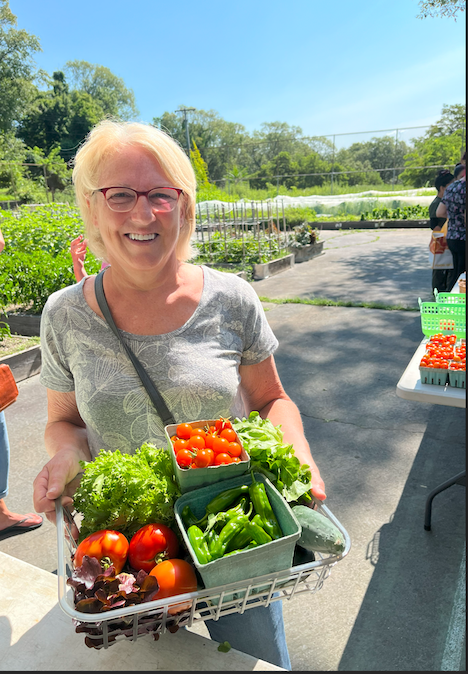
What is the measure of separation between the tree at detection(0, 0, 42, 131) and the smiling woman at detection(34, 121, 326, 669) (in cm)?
Answer: 5330

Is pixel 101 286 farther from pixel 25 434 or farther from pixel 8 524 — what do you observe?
pixel 25 434

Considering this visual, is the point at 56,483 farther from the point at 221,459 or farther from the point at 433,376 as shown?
the point at 433,376

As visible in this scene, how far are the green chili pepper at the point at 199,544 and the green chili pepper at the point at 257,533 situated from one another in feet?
0.34

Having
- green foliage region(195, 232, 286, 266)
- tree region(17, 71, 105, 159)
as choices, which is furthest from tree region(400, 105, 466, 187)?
tree region(17, 71, 105, 159)

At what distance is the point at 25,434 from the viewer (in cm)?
478

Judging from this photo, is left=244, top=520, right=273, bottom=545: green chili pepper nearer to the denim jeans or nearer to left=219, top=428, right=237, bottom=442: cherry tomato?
left=219, top=428, right=237, bottom=442: cherry tomato

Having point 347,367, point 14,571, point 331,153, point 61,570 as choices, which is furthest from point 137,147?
point 331,153

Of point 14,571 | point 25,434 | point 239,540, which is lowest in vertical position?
point 25,434

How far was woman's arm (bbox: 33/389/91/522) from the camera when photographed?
1386 millimetres

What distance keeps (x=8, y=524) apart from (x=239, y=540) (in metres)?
2.88

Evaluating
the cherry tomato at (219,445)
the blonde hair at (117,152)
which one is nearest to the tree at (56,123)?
the blonde hair at (117,152)

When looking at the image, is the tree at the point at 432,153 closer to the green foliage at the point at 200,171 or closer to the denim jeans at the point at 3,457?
the green foliage at the point at 200,171

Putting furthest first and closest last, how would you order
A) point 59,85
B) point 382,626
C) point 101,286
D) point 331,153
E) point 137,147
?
point 59,85, point 331,153, point 382,626, point 101,286, point 137,147

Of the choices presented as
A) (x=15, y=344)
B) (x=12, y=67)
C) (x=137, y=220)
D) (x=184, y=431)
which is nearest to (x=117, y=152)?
(x=137, y=220)
